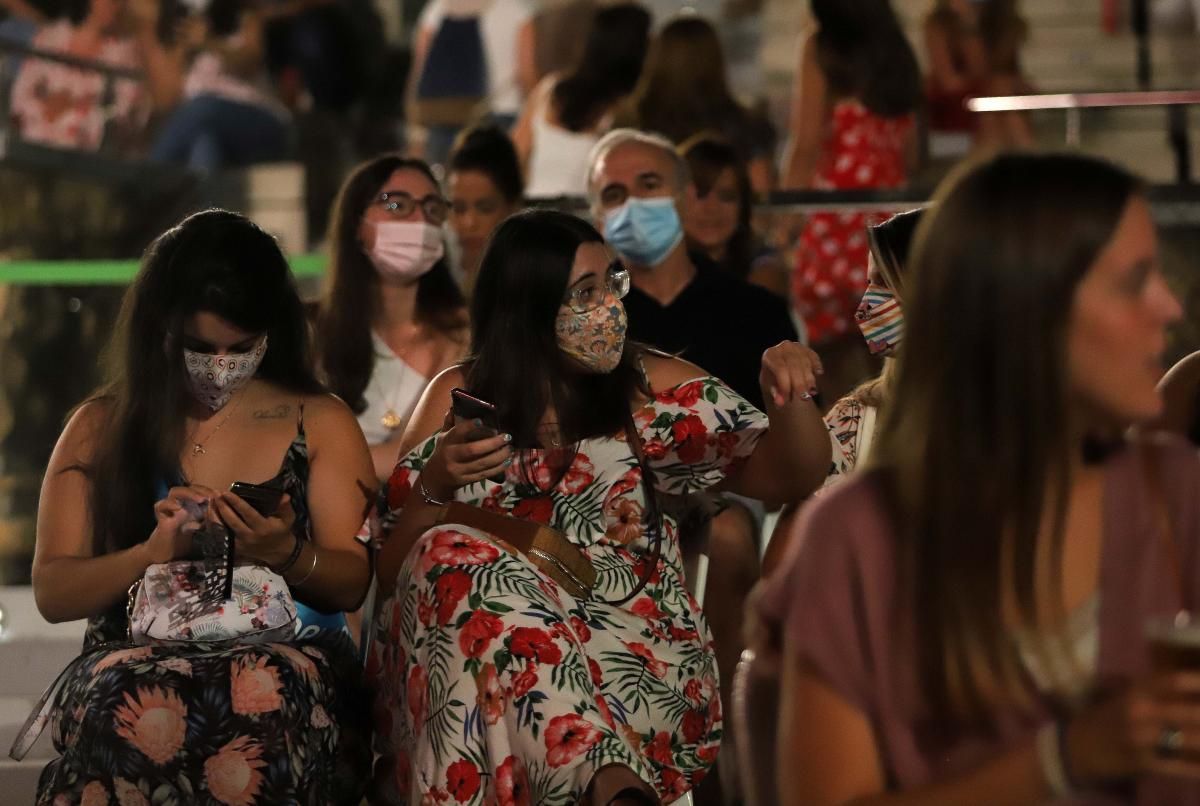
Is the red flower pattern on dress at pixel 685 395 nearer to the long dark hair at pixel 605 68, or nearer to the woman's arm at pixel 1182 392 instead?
the woman's arm at pixel 1182 392

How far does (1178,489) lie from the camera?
2002mm

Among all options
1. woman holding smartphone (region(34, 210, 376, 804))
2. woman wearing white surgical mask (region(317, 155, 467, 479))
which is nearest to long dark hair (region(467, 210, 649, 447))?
woman holding smartphone (region(34, 210, 376, 804))

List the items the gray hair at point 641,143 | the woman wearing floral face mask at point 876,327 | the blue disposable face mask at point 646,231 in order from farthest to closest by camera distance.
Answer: the gray hair at point 641,143
the blue disposable face mask at point 646,231
the woman wearing floral face mask at point 876,327

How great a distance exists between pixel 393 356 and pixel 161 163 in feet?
12.7

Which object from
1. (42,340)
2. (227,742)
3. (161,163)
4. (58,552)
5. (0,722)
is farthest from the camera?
(161,163)

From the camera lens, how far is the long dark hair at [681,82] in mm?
6898

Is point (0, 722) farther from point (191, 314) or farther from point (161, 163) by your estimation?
point (161, 163)

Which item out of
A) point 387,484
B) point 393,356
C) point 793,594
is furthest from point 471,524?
point 793,594

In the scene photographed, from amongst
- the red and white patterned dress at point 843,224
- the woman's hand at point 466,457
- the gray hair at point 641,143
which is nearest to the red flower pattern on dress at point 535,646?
the woman's hand at point 466,457

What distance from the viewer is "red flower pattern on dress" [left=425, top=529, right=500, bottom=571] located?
12.0 ft

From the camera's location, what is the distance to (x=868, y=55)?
6879 millimetres

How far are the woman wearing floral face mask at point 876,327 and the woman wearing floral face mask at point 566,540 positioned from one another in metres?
0.33

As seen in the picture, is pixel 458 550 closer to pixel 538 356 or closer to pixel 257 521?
pixel 257 521

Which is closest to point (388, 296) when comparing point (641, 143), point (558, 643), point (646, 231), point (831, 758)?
point (646, 231)
